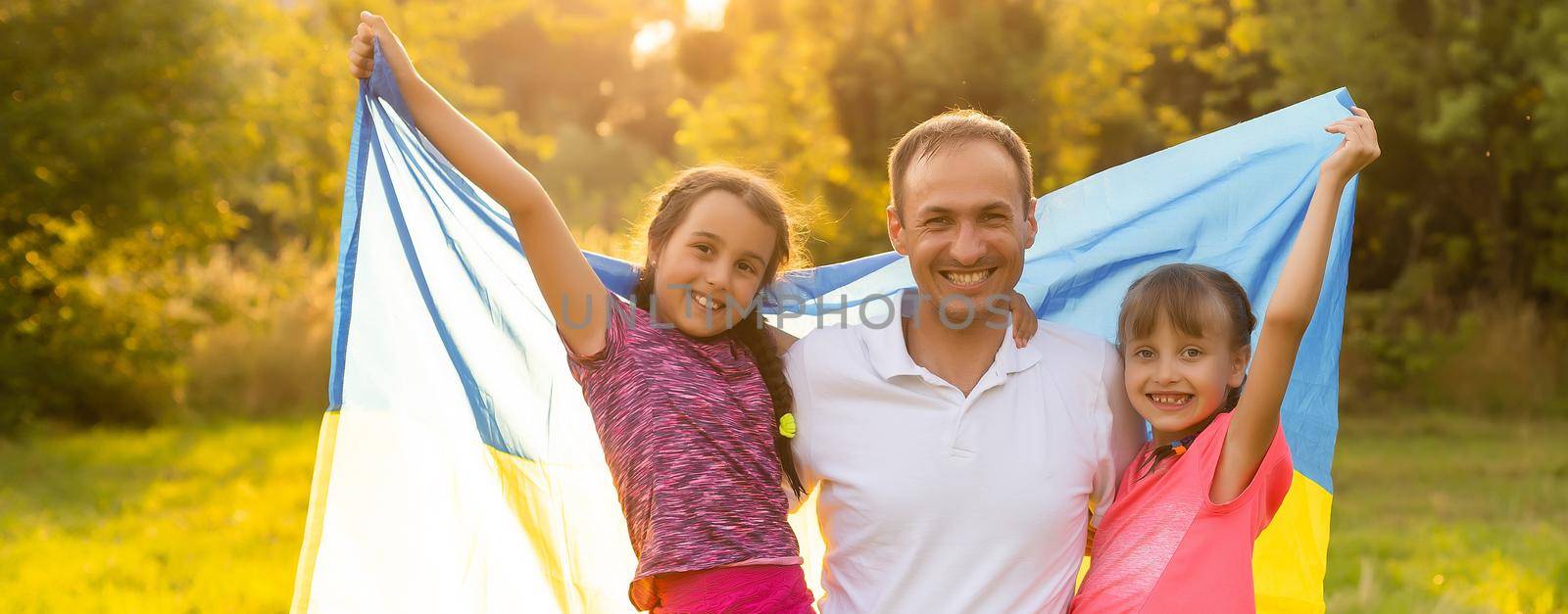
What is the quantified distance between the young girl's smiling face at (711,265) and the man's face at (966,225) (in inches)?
17.9

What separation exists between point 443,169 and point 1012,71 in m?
9.99

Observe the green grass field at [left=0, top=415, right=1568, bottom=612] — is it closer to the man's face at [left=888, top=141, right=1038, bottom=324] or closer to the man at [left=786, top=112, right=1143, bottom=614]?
the man at [left=786, top=112, right=1143, bottom=614]

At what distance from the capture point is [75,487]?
907cm

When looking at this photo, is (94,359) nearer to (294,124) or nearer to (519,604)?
(294,124)

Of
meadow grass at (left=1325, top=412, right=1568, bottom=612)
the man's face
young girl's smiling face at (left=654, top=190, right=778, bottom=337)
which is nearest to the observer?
the man's face

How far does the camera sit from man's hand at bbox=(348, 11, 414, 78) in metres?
3.09

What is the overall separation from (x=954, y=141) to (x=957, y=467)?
2.37ft

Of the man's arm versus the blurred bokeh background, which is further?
the blurred bokeh background

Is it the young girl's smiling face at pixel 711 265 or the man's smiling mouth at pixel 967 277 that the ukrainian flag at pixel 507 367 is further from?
the man's smiling mouth at pixel 967 277

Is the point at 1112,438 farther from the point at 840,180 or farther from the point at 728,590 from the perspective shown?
the point at 840,180

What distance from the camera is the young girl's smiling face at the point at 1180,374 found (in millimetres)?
2934

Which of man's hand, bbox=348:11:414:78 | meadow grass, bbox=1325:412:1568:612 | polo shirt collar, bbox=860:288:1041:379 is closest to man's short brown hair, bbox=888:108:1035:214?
polo shirt collar, bbox=860:288:1041:379

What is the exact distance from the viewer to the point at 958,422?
2906 millimetres

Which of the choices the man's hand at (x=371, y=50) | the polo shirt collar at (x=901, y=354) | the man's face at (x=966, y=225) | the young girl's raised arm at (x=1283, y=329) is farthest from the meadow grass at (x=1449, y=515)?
the man's hand at (x=371, y=50)
